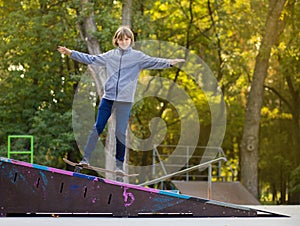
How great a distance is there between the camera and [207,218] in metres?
5.25

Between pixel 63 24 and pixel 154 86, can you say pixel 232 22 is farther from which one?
pixel 63 24

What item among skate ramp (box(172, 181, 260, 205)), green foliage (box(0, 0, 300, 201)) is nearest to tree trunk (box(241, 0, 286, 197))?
green foliage (box(0, 0, 300, 201))

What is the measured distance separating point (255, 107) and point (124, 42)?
10.1 metres

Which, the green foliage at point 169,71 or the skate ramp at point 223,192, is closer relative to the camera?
the skate ramp at point 223,192

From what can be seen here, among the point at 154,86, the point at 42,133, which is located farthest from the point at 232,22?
the point at 42,133

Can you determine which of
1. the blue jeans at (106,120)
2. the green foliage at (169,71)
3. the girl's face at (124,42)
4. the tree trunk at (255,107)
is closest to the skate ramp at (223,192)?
the tree trunk at (255,107)

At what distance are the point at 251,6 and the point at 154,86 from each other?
150 inches

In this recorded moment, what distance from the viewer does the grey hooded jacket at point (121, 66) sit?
6.01m

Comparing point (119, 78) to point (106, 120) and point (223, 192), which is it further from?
point (223, 192)

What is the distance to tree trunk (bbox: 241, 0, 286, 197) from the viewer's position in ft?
50.4

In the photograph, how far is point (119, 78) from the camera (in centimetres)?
604

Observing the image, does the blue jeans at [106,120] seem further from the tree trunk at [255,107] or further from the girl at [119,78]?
the tree trunk at [255,107]

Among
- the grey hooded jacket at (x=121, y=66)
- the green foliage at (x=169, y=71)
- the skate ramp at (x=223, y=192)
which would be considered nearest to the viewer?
the grey hooded jacket at (x=121, y=66)

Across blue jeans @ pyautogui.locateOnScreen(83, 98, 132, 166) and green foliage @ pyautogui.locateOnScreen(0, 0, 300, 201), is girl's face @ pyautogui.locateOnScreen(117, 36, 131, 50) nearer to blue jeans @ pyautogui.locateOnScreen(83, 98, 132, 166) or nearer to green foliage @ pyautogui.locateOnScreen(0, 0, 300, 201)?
blue jeans @ pyautogui.locateOnScreen(83, 98, 132, 166)
